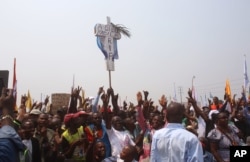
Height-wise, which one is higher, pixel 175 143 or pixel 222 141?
pixel 175 143

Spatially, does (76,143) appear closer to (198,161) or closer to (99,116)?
(99,116)

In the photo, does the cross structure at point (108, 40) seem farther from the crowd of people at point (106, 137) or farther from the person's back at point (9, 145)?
the person's back at point (9, 145)

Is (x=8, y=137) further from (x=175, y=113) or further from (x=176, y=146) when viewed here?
(x=175, y=113)

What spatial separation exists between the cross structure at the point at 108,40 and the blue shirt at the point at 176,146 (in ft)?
14.1

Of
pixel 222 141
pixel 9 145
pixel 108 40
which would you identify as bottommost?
pixel 222 141

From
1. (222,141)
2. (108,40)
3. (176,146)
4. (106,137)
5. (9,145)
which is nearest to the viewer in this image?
(9,145)

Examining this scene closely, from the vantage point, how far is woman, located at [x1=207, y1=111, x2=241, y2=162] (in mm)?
5445

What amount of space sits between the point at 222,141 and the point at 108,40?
3951 mm

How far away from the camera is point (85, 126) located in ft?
17.7

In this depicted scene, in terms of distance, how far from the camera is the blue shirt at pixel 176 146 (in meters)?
3.55

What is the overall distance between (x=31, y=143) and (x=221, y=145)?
3.05 metres

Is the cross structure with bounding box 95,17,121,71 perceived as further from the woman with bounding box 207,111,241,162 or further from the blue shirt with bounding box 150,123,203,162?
the blue shirt with bounding box 150,123,203,162

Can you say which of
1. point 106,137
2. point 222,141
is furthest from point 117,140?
point 222,141

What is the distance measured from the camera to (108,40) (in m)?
8.30
